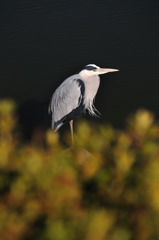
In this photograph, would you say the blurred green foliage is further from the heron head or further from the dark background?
the dark background

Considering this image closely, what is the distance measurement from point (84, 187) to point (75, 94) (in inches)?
113

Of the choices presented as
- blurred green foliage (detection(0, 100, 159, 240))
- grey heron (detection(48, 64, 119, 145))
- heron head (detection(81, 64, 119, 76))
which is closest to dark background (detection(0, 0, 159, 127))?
grey heron (detection(48, 64, 119, 145))

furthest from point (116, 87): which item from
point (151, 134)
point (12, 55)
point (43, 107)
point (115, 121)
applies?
point (151, 134)

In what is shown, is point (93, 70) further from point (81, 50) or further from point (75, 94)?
point (81, 50)

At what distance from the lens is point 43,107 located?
16.9 feet

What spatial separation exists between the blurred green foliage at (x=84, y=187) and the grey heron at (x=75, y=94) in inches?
106

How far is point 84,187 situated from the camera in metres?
1.11

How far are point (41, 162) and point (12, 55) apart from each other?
18.7ft

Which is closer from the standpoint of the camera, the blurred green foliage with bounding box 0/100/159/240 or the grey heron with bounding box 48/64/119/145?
the blurred green foliage with bounding box 0/100/159/240

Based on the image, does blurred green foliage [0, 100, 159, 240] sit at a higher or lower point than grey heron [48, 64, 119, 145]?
higher

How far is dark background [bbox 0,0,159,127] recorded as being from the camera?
5125mm

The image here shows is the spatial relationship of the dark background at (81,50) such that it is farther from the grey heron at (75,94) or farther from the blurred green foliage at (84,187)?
the blurred green foliage at (84,187)

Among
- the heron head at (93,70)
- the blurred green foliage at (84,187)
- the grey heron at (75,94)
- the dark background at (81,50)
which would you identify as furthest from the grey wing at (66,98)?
the blurred green foliage at (84,187)

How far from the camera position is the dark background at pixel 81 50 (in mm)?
5125
